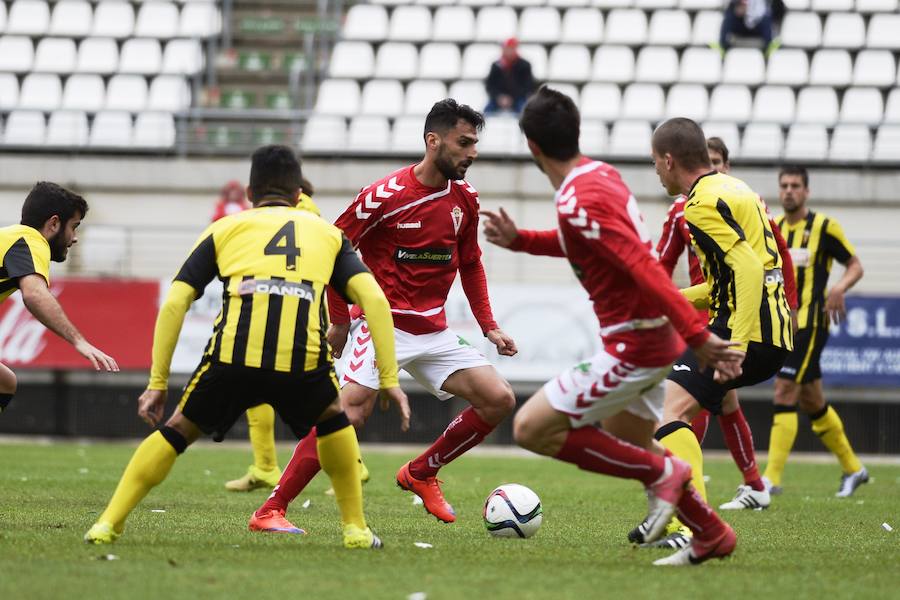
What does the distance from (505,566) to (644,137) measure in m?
12.8

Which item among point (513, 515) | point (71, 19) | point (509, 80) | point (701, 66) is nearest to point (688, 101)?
point (701, 66)

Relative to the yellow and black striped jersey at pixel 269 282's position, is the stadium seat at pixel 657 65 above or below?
above

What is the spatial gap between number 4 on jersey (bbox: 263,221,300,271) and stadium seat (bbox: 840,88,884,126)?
14.1 meters

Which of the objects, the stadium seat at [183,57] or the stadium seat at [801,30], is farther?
the stadium seat at [183,57]

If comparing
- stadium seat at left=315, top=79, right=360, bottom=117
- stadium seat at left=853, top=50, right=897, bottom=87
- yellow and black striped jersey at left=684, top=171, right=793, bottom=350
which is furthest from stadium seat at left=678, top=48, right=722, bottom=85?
yellow and black striped jersey at left=684, top=171, right=793, bottom=350

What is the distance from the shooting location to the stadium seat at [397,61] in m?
19.8

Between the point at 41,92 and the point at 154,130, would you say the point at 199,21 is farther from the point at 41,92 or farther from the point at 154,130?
the point at 154,130

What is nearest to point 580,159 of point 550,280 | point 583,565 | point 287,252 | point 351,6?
point 287,252

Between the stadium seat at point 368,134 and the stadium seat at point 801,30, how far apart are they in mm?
6515

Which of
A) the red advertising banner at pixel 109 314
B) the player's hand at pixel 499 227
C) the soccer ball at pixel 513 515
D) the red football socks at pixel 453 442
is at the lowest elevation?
the red advertising banner at pixel 109 314

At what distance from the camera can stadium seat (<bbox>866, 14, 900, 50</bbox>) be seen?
65.3ft

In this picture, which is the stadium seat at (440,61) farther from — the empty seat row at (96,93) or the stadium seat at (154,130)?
the stadium seat at (154,130)

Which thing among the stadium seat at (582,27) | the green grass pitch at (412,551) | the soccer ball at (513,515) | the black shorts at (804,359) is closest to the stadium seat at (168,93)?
the stadium seat at (582,27)

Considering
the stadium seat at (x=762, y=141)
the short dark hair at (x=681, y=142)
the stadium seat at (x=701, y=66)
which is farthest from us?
the stadium seat at (x=701, y=66)
